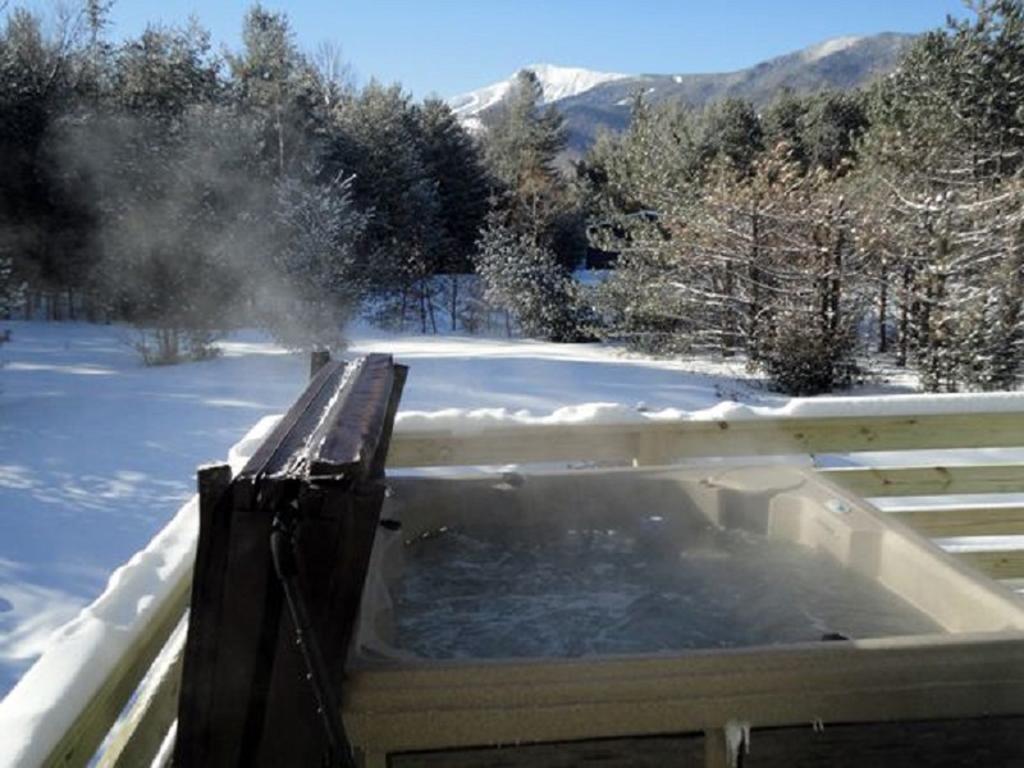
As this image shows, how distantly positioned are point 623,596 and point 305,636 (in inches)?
51.1

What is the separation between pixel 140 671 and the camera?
3.94ft

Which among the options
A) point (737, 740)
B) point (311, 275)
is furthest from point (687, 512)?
point (311, 275)

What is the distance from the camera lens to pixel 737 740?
3.80 feet

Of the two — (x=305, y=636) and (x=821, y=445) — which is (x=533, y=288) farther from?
(x=305, y=636)

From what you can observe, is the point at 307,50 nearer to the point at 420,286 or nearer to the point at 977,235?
the point at 420,286

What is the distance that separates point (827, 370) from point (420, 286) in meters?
8.53

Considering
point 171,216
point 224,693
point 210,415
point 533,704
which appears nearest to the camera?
point 224,693

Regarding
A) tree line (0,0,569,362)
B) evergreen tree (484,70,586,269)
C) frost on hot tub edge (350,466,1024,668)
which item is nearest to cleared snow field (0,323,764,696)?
tree line (0,0,569,362)

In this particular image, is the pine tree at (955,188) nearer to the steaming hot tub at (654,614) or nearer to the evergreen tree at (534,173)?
the steaming hot tub at (654,614)

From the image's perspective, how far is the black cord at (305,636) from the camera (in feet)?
3.08

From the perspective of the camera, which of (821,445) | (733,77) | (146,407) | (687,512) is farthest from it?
(733,77)

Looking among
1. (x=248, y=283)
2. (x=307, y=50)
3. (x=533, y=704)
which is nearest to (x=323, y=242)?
(x=248, y=283)

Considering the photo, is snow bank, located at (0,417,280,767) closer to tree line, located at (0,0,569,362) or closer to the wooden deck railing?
the wooden deck railing

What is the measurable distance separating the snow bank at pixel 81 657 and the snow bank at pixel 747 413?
1.02m
